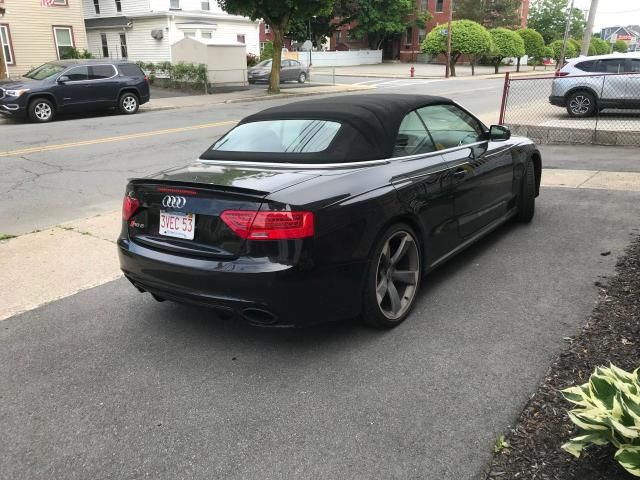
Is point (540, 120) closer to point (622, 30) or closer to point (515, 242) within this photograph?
point (515, 242)

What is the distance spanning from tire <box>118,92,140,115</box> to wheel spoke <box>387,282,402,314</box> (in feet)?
54.3

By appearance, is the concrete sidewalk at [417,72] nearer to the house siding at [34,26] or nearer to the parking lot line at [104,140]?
the house siding at [34,26]

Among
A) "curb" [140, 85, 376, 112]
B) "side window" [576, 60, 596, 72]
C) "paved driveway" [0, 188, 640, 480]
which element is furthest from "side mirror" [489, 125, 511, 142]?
"curb" [140, 85, 376, 112]

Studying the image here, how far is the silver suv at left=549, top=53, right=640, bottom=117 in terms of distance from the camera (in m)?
14.1

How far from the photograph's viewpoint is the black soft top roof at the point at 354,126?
12.8 feet

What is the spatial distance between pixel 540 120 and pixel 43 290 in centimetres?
1288

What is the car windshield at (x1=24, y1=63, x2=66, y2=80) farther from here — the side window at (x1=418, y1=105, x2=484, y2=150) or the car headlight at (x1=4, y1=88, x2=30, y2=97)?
the side window at (x1=418, y1=105, x2=484, y2=150)

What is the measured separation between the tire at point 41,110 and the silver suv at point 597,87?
46.4 ft

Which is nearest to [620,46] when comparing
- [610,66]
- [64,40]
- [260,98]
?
[260,98]

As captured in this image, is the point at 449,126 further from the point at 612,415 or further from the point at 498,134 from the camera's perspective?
the point at 612,415

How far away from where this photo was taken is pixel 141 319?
419 centimetres

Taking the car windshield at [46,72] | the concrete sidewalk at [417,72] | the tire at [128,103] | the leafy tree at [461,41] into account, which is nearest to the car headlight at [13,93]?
the car windshield at [46,72]

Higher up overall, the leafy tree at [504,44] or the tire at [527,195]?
the leafy tree at [504,44]

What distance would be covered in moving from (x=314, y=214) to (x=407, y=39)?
225 feet
